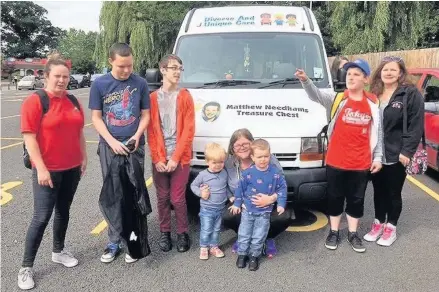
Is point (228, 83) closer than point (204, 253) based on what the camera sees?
No

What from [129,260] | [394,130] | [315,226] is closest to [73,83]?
[315,226]

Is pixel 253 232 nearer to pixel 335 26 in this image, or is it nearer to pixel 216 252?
pixel 216 252

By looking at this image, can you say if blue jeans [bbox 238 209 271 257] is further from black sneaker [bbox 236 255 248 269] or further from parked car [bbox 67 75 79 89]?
parked car [bbox 67 75 79 89]

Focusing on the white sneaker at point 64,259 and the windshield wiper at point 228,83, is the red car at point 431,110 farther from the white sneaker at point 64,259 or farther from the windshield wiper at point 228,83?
the white sneaker at point 64,259

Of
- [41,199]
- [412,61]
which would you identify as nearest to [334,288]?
[41,199]

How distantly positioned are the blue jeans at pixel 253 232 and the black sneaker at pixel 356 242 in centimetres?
95

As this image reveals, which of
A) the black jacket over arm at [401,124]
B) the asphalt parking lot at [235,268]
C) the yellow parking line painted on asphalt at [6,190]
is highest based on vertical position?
the black jacket over arm at [401,124]

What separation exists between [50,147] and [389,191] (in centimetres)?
310

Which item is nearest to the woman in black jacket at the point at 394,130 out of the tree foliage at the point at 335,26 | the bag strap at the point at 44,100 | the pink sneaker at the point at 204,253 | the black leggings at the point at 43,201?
the pink sneaker at the point at 204,253

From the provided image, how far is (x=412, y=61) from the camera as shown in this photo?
15227mm

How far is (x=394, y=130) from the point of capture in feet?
13.4

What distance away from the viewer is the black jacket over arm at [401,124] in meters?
3.97

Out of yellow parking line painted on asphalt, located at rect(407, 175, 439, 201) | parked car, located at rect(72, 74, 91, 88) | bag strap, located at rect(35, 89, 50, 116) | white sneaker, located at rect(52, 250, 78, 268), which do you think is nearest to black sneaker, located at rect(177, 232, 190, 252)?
white sneaker, located at rect(52, 250, 78, 268)

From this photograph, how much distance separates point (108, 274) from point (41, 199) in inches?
31.8
